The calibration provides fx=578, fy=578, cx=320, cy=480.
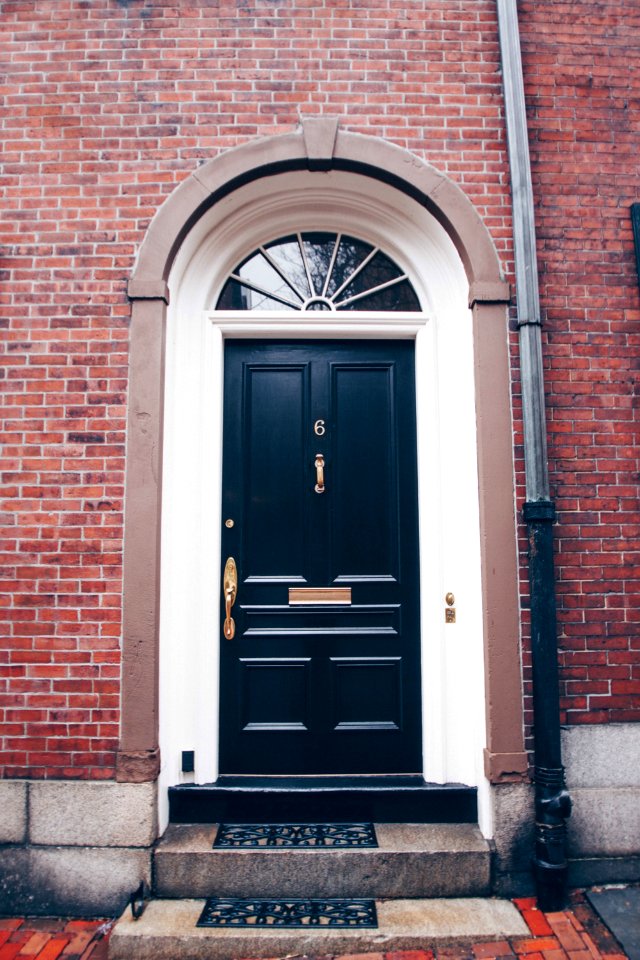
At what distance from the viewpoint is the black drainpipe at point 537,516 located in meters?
2.85

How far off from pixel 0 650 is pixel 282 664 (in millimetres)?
1535

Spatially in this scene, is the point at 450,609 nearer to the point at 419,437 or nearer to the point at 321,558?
the point at 321,558

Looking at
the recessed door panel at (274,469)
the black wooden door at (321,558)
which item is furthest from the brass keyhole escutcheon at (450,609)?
the recessed door panel at (274,469)

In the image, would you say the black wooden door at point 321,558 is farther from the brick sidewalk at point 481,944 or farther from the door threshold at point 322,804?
the brick sidewalk at point 481,944

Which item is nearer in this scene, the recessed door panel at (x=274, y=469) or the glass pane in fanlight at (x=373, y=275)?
the recessed door panel at (x=274, y=469)

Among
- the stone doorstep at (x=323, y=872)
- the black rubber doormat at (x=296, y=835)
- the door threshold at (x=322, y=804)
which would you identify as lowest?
the stone doorstep at (x=323, y=872)

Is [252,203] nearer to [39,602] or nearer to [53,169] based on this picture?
[53,169]

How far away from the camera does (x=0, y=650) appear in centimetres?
310

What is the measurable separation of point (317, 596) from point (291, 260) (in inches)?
83.1

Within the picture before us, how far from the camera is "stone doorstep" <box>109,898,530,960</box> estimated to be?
2.57 meters

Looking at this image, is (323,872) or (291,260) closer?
(323,872)

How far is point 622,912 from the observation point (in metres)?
2.76

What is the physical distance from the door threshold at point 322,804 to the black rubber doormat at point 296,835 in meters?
0.04

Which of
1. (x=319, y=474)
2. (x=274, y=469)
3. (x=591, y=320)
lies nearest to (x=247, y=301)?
(x=274, y=469)
